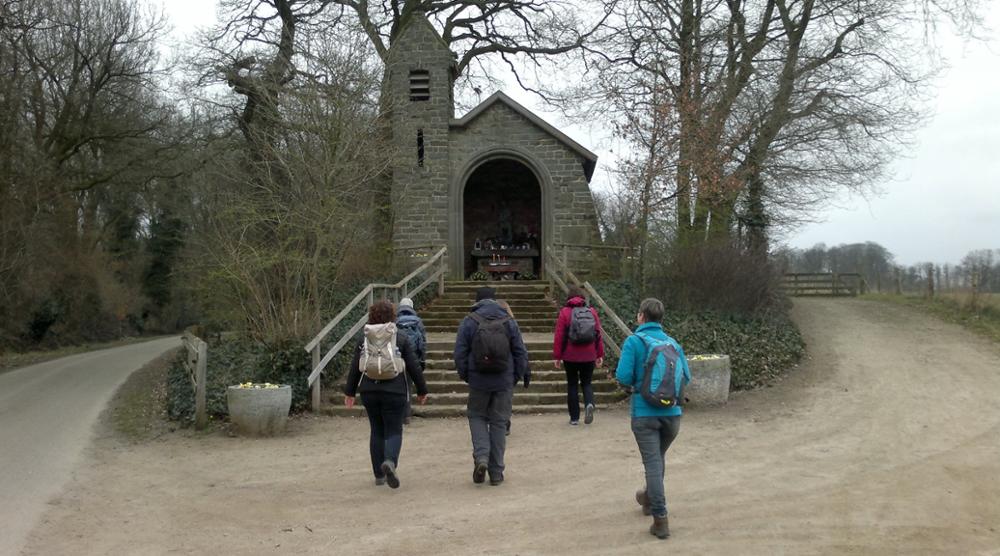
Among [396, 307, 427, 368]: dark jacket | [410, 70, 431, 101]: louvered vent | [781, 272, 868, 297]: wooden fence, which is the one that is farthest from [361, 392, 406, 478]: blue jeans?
[781, 272, 868, 297]: wooden fence

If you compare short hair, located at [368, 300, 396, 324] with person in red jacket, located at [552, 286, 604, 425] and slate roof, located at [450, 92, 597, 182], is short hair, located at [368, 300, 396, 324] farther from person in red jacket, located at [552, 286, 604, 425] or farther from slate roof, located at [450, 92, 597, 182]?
slate roof, located at [450, 92, 597, 182]

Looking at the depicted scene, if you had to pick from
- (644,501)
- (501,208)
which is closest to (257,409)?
(644,501)

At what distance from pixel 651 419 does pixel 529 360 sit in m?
6.98

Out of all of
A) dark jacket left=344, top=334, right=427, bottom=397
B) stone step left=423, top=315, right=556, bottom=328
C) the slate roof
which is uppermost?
the slate roof

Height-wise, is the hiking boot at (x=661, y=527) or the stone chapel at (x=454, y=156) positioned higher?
the stone chapel at (x=454, y=156)

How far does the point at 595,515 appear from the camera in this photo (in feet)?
19.2

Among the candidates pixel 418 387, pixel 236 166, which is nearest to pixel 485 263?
pixel 236 166

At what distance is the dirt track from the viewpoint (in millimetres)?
5352

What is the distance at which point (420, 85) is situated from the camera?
2106cm

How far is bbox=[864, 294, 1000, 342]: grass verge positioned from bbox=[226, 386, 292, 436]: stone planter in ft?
42.1

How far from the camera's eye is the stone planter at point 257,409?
9125mm

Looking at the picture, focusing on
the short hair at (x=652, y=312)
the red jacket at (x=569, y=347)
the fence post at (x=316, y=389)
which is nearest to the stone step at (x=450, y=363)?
the fence post at (x=316, y=389)

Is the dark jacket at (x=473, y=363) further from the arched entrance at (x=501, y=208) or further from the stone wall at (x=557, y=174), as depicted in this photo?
the arched entrance at (x=501, y=208)

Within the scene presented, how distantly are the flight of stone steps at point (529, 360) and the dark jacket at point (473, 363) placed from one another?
3567 mm
